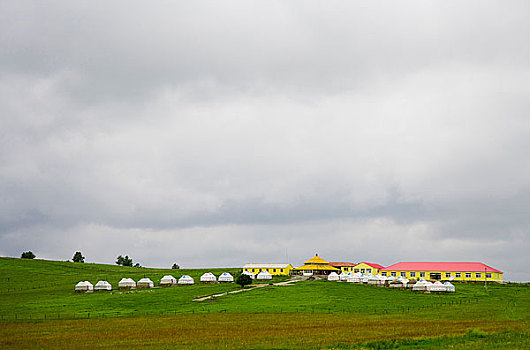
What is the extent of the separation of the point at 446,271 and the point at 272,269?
51.1m

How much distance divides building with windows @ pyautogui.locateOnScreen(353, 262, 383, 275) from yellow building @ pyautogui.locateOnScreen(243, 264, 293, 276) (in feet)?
73.5

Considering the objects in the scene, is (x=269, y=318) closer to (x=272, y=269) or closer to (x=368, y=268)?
(x=272, y=269)

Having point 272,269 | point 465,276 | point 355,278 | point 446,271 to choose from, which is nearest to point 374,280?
point 355,278

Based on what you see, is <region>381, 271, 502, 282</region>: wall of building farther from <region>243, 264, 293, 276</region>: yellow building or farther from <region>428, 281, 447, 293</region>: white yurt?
<region>243, 264, 293, 276</region>: yellow building

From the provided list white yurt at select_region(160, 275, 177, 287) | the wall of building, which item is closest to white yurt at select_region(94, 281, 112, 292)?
white yurt at select_region(160, 275, 177, 287)

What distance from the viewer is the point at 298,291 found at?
113 metres

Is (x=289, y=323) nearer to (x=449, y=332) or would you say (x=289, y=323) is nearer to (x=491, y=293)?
(x=449, y=332)

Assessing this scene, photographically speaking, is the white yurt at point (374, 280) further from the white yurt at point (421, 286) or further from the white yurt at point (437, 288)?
the white yurt at point (437, 288)

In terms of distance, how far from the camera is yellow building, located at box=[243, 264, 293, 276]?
166 m

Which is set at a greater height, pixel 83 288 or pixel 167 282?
pixel 167 282

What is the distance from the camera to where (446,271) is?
151 metres

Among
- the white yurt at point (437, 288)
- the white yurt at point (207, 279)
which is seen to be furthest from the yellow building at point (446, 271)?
the white yurt at point (207, 279)

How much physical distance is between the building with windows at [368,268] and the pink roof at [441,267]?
191 inches

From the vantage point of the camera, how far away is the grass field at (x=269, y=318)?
160 ft
